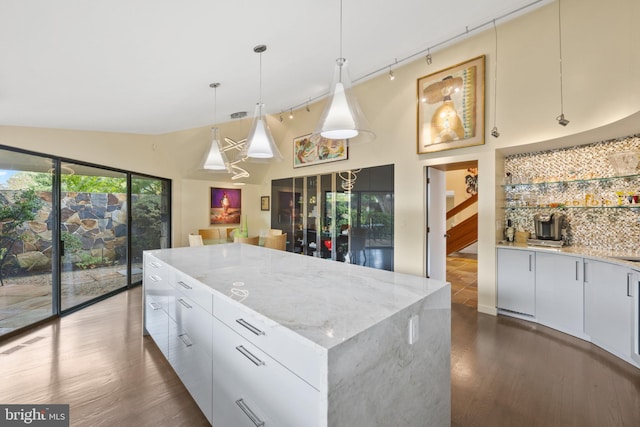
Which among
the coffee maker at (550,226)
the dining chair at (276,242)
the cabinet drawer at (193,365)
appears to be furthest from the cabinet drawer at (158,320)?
the coffee maker at (550,226)

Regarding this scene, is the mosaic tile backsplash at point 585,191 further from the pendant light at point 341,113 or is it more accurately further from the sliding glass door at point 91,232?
the sliding glass door at point 91,232

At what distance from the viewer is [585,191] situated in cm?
323

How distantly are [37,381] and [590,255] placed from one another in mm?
4955

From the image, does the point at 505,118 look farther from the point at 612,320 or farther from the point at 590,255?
the point at 612,320

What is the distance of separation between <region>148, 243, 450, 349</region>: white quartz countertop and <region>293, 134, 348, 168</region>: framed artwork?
3393mm

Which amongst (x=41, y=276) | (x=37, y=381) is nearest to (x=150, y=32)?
(x=37, y=381)

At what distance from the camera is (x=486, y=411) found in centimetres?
184

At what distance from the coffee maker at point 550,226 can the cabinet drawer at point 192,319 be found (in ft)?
12.6

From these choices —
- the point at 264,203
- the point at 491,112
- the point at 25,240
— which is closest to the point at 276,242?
the point at 264,203

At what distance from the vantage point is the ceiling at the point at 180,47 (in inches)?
69.3

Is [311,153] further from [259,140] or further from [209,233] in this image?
[259,140]

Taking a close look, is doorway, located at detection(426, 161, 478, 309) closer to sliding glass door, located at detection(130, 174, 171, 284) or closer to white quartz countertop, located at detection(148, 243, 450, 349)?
white quartz countertop, located at detection(148, 243, 450, 349)

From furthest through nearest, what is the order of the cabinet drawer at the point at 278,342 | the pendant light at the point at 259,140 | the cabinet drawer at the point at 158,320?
the pendant light at the point at 259,140
the cabinet drawer at the point at 158,320
the cabinet drawer at the point at 278,342

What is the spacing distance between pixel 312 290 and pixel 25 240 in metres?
3.49
